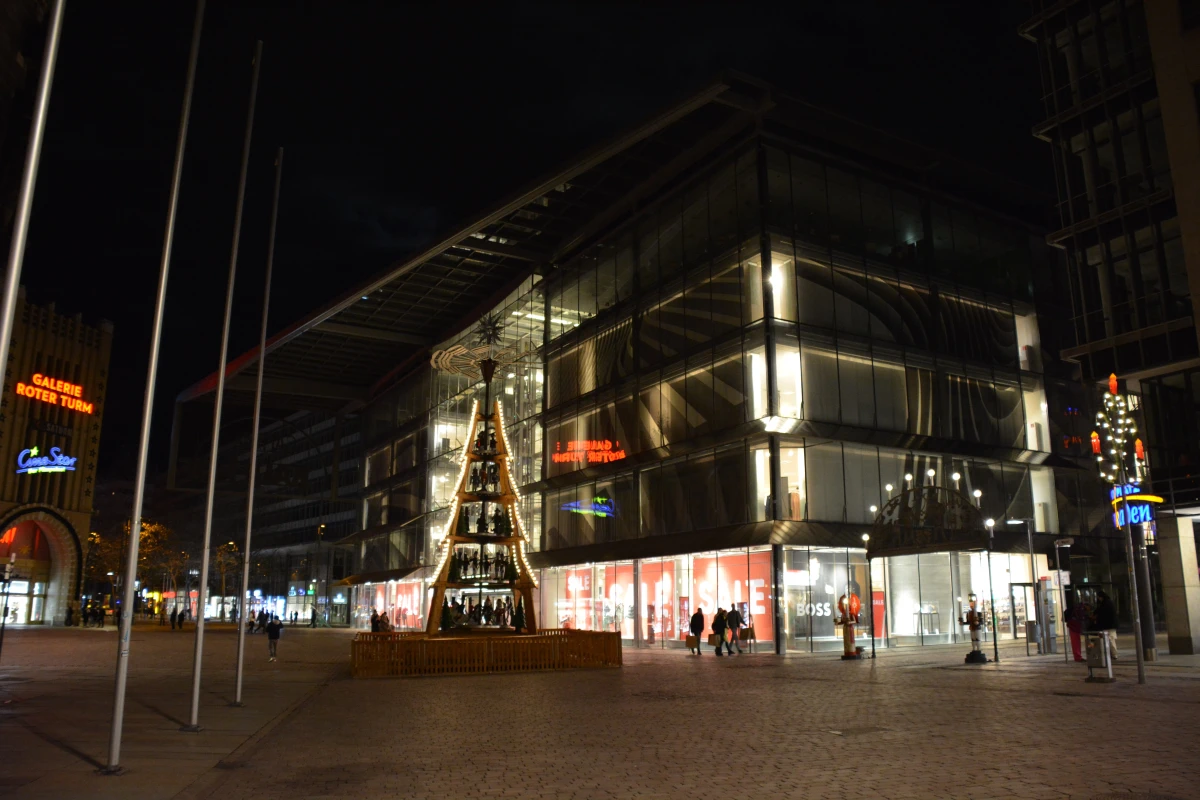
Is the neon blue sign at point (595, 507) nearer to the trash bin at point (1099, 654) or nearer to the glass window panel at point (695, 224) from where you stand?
the glass window panel at point (695, 224)

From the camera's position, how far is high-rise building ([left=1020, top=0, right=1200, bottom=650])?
2791 cm

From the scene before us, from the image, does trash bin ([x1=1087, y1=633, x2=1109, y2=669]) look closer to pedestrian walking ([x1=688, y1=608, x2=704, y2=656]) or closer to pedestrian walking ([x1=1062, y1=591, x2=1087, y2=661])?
pedestrian walking ([x1=1062, y1=591, x2=1087, y2=661])

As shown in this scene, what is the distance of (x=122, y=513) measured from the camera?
94125 millimetres

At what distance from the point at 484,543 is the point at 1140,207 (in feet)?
78.2

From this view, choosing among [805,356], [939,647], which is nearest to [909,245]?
[805,356]

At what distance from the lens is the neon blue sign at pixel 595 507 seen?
147ft

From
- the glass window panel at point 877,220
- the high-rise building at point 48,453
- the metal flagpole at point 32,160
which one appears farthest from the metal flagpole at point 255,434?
the high-rise building at point 48,453

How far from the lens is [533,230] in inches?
1989

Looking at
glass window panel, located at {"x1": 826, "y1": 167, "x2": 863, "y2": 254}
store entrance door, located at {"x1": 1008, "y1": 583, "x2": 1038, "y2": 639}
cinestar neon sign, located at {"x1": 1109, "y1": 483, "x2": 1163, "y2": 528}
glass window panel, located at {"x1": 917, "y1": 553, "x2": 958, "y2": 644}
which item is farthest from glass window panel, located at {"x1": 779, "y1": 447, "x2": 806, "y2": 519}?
store entrance door, located at {"x1": 1008, "y1": 583, "x2": 1038, "y2": 639}

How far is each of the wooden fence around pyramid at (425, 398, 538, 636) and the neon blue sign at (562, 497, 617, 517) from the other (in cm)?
1576

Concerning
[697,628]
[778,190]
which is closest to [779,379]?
[778,190]

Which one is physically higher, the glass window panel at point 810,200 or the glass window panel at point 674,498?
the glass window panel at point 810,200

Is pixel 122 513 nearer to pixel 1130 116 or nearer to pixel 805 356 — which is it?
pixel 805 356

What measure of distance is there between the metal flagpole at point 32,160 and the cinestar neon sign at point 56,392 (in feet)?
198
